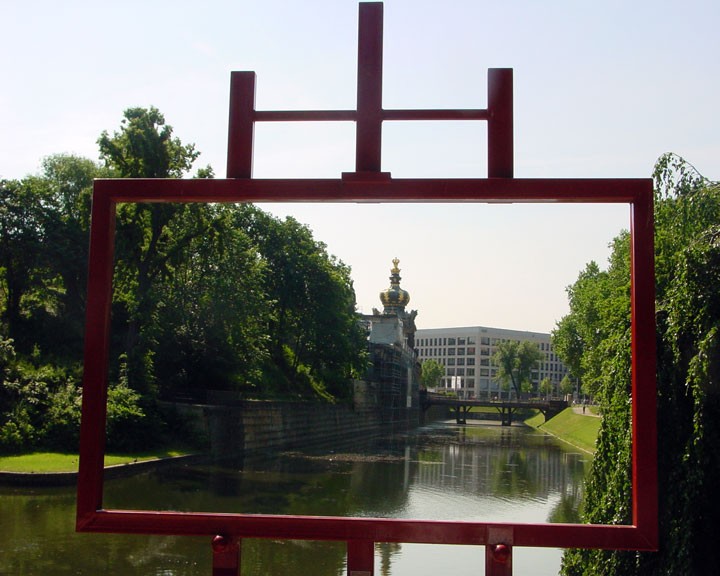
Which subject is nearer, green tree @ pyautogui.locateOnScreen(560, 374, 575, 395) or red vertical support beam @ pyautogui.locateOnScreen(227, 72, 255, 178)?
red vertical support beam @ pyautogui.locateOnScreen(227, 72, 255, 178)

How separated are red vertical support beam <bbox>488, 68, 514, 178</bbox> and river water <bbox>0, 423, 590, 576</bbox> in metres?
10.3

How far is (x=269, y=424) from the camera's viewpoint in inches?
1209

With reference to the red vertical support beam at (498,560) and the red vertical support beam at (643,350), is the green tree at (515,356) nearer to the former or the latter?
the red vertical support beam at (643,350)

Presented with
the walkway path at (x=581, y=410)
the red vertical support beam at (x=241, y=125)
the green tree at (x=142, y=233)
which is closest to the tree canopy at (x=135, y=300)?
the green tree at (x=142, y=233)

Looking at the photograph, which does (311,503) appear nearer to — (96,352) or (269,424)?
(269,424)

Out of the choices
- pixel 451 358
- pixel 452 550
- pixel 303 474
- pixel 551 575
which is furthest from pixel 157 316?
pixel 451 358

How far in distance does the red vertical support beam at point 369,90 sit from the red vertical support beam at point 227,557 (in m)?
1.57

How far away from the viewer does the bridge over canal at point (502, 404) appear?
150ft

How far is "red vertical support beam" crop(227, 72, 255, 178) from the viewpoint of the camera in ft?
11.1

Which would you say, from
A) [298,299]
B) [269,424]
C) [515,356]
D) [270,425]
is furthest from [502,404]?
[515,356]

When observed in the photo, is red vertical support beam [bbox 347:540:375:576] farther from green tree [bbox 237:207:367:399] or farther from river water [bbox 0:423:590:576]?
green tree [bbox 237:207:367:399]

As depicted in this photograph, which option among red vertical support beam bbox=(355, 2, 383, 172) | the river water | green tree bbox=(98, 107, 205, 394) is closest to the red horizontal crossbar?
red vertical support beam bbox=(355, 2, 383, 172)

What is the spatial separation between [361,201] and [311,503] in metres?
16.7

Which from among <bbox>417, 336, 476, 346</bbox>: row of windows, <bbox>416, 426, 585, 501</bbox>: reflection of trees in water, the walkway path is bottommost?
<bbox>416, 426, 585, 501</bbox>: reflection of trees in water
